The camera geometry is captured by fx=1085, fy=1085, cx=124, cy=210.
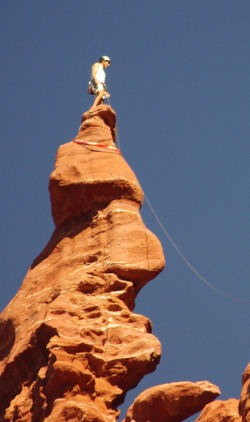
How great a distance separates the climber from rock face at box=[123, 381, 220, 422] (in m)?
12.8

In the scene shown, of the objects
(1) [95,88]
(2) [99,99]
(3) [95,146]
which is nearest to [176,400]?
(3) [95,146]

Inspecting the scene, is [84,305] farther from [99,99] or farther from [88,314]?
[99,99]

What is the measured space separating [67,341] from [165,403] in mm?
2615

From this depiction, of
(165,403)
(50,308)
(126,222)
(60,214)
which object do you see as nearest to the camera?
(165,403)

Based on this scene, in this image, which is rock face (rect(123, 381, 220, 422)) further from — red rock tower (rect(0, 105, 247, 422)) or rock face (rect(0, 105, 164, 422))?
rock face (rect(0, 105, 164, 422))

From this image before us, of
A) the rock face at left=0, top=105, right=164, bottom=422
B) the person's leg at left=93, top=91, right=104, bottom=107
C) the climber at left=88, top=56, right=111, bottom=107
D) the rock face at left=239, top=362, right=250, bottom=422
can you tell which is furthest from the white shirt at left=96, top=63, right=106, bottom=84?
the rock face at left=239, top=362, right=250, bottom=422

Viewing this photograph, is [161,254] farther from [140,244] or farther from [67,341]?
[67,341]

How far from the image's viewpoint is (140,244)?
2642 cm

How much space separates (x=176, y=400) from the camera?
23031mm

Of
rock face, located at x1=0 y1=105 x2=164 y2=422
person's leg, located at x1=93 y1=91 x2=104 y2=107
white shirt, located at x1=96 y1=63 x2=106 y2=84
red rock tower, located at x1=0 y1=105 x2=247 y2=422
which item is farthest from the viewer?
white shirt, located at x1=96 y1=63 x2=106 y2=84

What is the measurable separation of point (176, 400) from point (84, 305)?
360cm

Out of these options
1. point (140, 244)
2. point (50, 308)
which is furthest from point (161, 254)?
point (50, 308)

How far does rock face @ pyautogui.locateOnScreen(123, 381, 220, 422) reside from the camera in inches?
907

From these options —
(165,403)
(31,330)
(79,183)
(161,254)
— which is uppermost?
(79,183)
